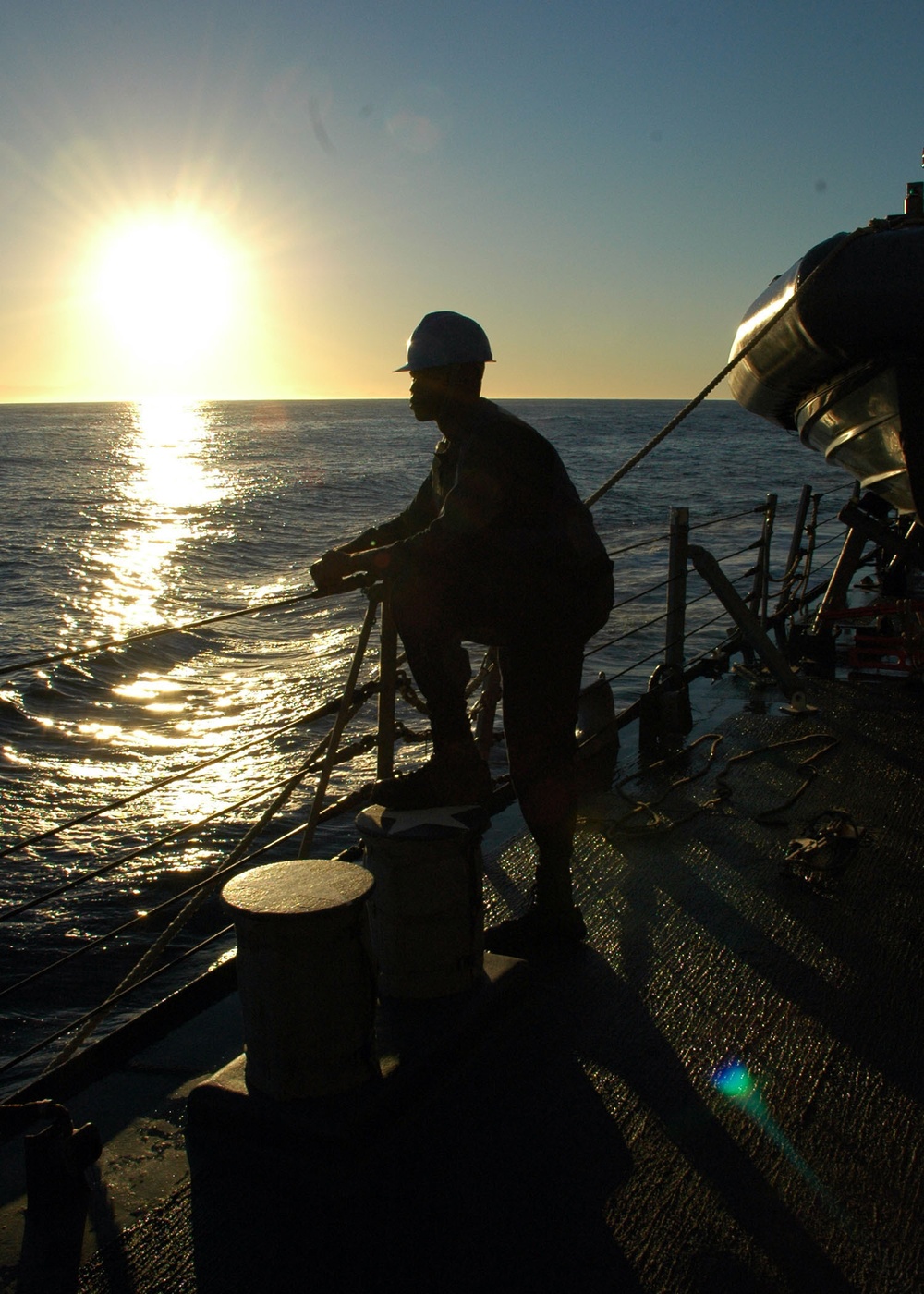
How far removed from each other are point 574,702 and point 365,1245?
4.82 ft

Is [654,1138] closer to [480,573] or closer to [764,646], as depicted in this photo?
[480,573]

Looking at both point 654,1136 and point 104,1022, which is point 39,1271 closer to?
point 654,1136

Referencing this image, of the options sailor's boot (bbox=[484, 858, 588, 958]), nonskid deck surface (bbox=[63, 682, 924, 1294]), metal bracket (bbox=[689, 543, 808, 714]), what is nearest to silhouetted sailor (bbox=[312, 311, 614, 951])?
sailor's boot (bbox=[484, 858, 588, 958])

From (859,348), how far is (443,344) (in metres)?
2.82

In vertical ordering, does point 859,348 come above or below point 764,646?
above

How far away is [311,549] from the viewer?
83.9 feet

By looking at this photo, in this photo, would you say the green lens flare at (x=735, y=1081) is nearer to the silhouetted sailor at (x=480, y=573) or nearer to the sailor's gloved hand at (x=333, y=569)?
the silhouetted sailor at (x=480, y=573)

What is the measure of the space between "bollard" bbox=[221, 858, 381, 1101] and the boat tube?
3.47 metres

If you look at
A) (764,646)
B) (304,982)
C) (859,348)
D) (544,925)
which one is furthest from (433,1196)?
(764,646)

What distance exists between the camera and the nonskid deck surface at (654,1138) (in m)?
1.93

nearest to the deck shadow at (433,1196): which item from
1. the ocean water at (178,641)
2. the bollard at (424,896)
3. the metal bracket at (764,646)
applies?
the bollard at (424,896)

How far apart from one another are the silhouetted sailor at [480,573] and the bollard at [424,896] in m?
0.18

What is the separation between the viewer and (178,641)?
1487 centimetres

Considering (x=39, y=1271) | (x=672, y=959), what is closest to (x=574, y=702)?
(x=672, y=959)
